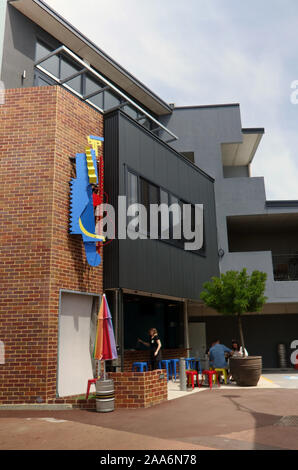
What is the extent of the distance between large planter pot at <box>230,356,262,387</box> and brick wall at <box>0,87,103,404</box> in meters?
4.91

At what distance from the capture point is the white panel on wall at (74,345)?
10.1 meters

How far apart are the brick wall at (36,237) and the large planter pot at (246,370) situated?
4.91m

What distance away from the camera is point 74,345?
34.6ft

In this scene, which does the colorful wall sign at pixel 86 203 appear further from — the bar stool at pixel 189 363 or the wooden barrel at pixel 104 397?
the bar stool at pixel 189 363

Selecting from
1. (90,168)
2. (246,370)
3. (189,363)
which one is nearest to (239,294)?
(246,370)

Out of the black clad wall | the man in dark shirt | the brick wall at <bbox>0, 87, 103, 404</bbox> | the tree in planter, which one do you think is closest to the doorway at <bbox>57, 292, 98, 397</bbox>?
the brick wall at <bbox>0, 87, 103, 404</bbox>

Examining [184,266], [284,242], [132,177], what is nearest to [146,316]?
[184,266]

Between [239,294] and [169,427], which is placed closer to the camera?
[169,427]

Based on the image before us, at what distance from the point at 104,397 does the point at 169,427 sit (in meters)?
2.03

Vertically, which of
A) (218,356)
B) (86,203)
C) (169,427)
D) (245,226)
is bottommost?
(169,427)

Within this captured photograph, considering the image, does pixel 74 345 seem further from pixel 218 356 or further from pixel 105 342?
pixel 218 356

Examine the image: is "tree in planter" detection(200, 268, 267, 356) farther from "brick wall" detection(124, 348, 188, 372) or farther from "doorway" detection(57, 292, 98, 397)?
"doorway" detection(57, 292, 98, 397)
